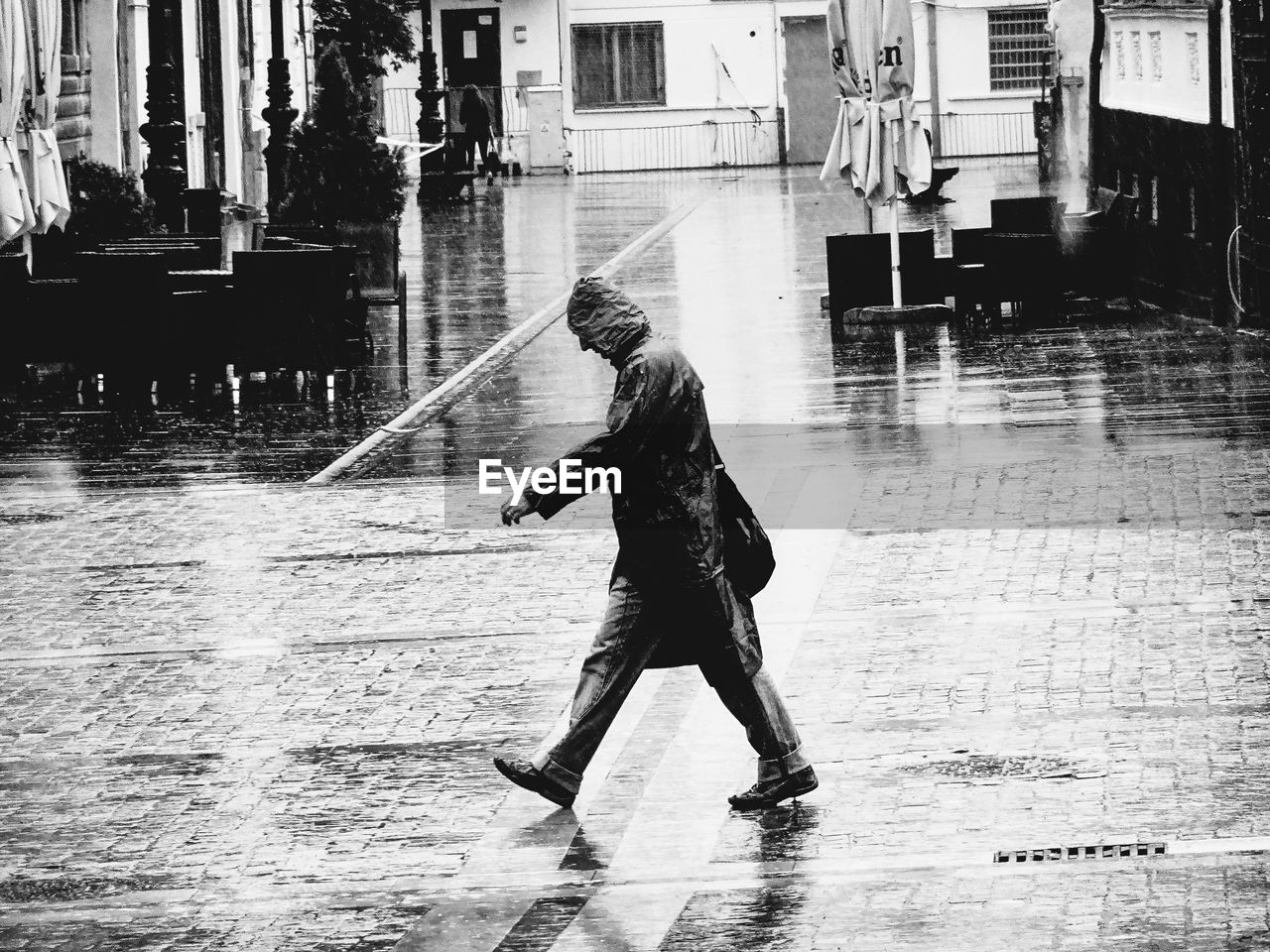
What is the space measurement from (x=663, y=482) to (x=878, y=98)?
1346cm

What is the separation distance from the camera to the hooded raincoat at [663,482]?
7422mm

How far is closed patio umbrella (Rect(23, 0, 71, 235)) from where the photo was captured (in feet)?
60.4

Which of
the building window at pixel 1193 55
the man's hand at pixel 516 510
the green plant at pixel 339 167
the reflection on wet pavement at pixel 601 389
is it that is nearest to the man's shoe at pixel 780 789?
the man's hand at pixel 516 510

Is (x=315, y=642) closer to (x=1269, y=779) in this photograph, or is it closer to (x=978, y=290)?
(x=1269, y=779)

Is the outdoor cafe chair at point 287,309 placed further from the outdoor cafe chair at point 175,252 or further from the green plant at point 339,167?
the green plant at point 339,167

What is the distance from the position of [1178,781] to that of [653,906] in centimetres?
184

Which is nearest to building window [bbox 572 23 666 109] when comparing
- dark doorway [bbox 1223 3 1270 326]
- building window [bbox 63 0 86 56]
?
building window [bbox 63 0 86 56]

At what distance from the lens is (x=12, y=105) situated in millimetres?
17828

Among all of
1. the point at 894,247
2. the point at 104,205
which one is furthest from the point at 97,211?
the point at 894,247

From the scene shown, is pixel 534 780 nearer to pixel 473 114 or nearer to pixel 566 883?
pixel 566 883

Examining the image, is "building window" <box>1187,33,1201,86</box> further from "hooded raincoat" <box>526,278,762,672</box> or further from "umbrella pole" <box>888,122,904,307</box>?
"hooded raincoat" <box>526,278,762,672</box>

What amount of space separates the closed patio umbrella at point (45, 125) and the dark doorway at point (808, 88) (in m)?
31.8

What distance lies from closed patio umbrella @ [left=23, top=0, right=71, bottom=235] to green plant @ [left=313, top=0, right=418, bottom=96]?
80.2 feet

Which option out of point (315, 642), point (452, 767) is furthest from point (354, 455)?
point (452, 767)
